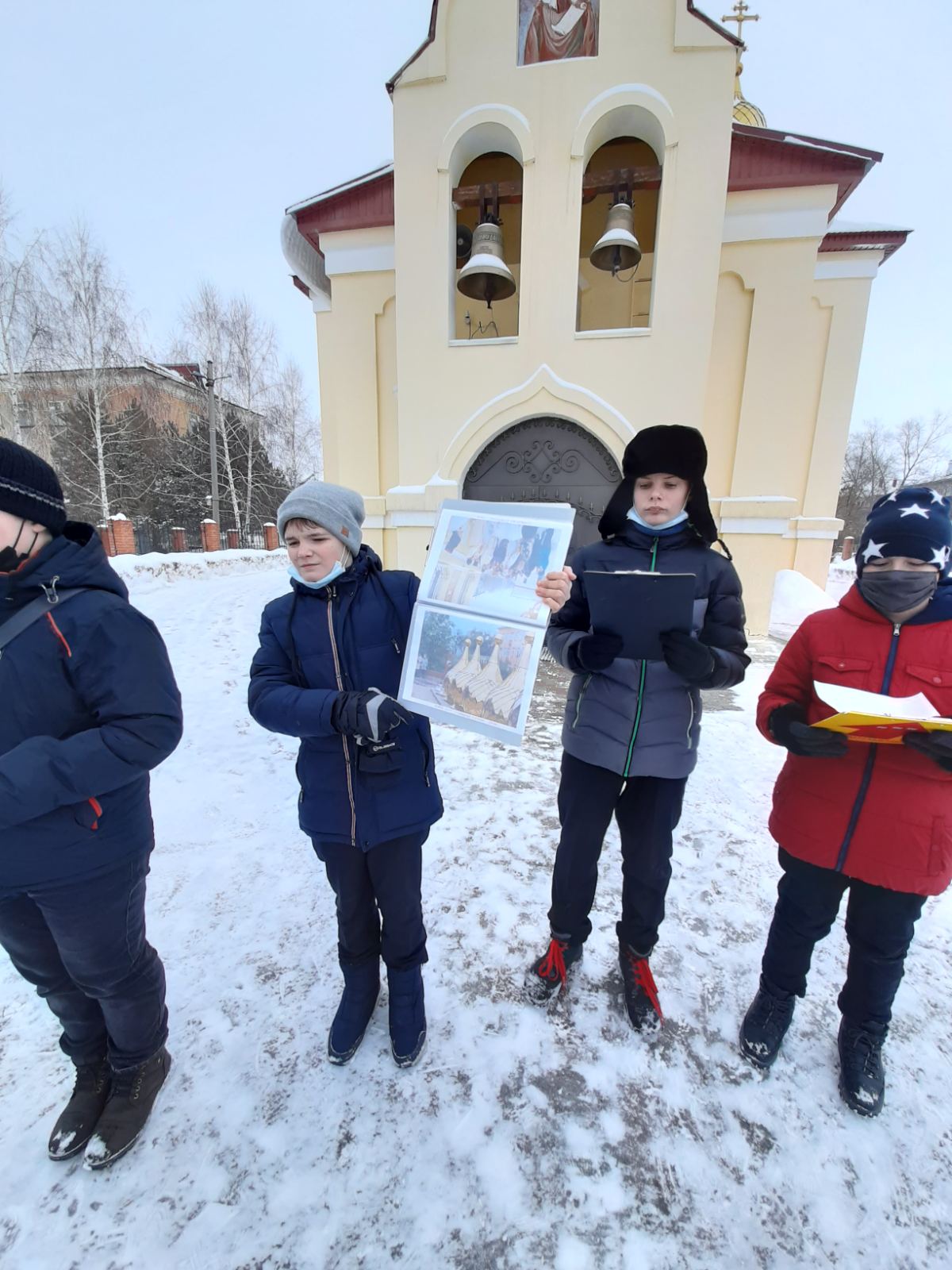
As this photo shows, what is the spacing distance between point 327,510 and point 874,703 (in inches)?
66.9

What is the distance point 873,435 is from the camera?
40.5m

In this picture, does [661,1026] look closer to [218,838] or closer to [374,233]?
[218,838]

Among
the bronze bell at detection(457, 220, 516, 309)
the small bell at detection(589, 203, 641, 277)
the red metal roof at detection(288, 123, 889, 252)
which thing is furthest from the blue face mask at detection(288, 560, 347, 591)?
the red metal roof at detection(288, 123, 889, 252)

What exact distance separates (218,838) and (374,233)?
891 cm

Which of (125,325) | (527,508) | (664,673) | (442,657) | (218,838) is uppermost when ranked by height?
(125,325)

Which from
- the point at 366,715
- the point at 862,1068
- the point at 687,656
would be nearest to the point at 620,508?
the point at 687,656

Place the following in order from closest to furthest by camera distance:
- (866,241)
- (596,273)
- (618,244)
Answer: (618,244) < (866,241) < (596,273)

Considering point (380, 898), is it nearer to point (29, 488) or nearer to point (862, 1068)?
point (29, 488)

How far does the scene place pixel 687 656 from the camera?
168cm

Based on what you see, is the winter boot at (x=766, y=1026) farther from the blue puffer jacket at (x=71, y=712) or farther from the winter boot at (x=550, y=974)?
the blue puffer jacket at (x=71, y=712)

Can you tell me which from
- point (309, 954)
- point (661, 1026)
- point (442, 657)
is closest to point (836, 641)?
point (442, 657)

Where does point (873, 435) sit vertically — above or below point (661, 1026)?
above

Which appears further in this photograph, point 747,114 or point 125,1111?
point 747,114

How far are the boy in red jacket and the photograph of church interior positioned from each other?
568cm
